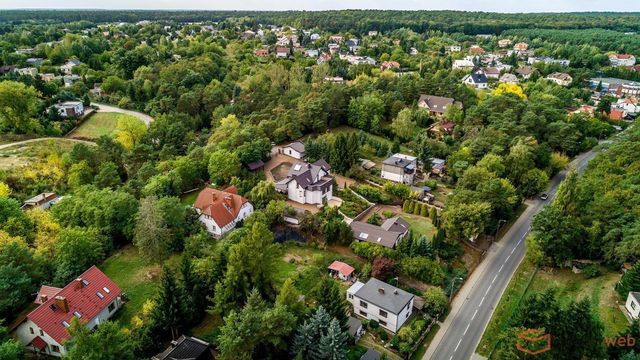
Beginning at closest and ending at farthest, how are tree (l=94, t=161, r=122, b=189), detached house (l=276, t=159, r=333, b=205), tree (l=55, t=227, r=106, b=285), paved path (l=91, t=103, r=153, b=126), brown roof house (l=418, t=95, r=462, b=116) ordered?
tree (l=55, t=227, r=106, b=285)
detached house (l=276, t=159, r=333, b=205)
tree (l=94, t=161, r=122, b=189)
brown roof house (l=418, t=95, r=462, b=116)
paved path (l=91, t=103, r=153, b=126)

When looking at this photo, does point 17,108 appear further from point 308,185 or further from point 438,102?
point 438,102

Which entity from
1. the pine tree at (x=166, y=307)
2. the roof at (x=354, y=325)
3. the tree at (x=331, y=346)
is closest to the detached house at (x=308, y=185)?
the roof at (x=354, y=325)

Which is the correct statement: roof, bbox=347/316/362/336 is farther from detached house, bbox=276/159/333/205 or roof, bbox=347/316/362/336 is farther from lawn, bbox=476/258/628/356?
detached house, bbox=276/159/333/205

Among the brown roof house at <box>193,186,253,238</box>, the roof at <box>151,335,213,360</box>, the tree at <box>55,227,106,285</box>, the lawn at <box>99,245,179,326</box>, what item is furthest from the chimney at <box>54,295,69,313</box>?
the brown roof house at <box>193,186,253,238</box>

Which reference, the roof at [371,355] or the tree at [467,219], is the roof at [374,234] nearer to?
the tree at [467,219]

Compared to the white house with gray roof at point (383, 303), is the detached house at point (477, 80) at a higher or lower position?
higher

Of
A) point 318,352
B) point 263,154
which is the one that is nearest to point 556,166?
point 263,154
